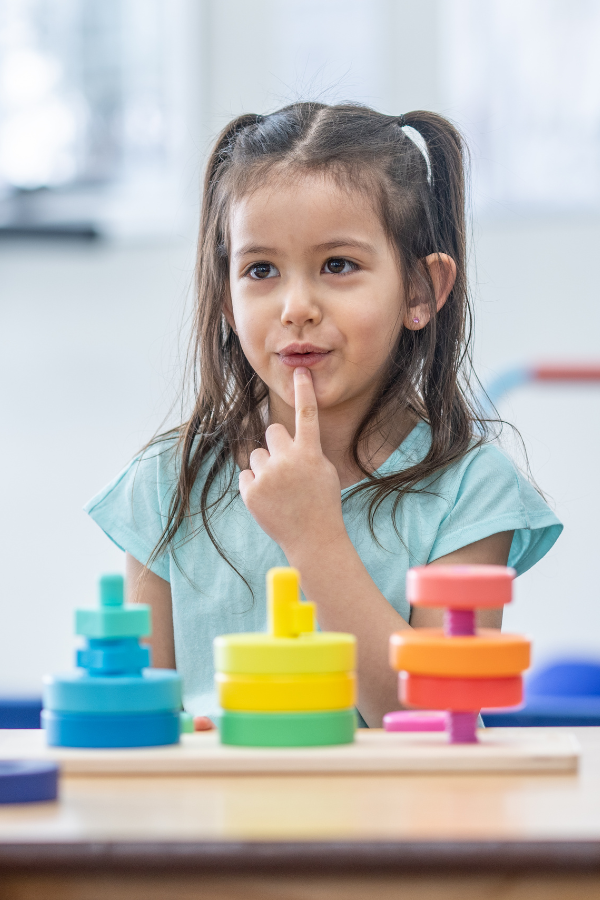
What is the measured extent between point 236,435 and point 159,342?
59.2 inches

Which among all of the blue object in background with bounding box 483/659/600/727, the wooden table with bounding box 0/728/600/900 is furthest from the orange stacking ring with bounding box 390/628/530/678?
the blue object in background with bounding box 483/659/600/727

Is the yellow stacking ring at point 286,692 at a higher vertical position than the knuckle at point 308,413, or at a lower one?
lower

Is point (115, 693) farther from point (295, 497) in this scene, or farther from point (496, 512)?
point (496, 512)

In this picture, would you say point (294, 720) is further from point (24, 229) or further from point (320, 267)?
point (24, 229)

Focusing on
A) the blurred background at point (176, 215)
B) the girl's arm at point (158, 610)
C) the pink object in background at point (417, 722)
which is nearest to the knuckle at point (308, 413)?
the girl's arm at point (158, 610)

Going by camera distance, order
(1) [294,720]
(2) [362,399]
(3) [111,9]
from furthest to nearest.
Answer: (3) [111,9]
(2) [362,399]
(1) [294,720]

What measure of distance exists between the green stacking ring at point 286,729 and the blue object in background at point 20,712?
3.28 feet

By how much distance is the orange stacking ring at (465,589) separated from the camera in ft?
1.72

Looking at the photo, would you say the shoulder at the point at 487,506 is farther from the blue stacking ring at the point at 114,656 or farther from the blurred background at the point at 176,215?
the blurred background at the point at 176,215

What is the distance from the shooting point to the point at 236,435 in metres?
1.04

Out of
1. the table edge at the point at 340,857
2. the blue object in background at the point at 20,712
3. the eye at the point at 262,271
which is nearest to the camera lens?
the table edge at the point at 340,857

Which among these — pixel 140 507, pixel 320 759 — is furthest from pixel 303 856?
pixel 140 507

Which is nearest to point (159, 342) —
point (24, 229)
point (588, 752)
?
point (24, 229)

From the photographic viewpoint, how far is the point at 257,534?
985 mm
